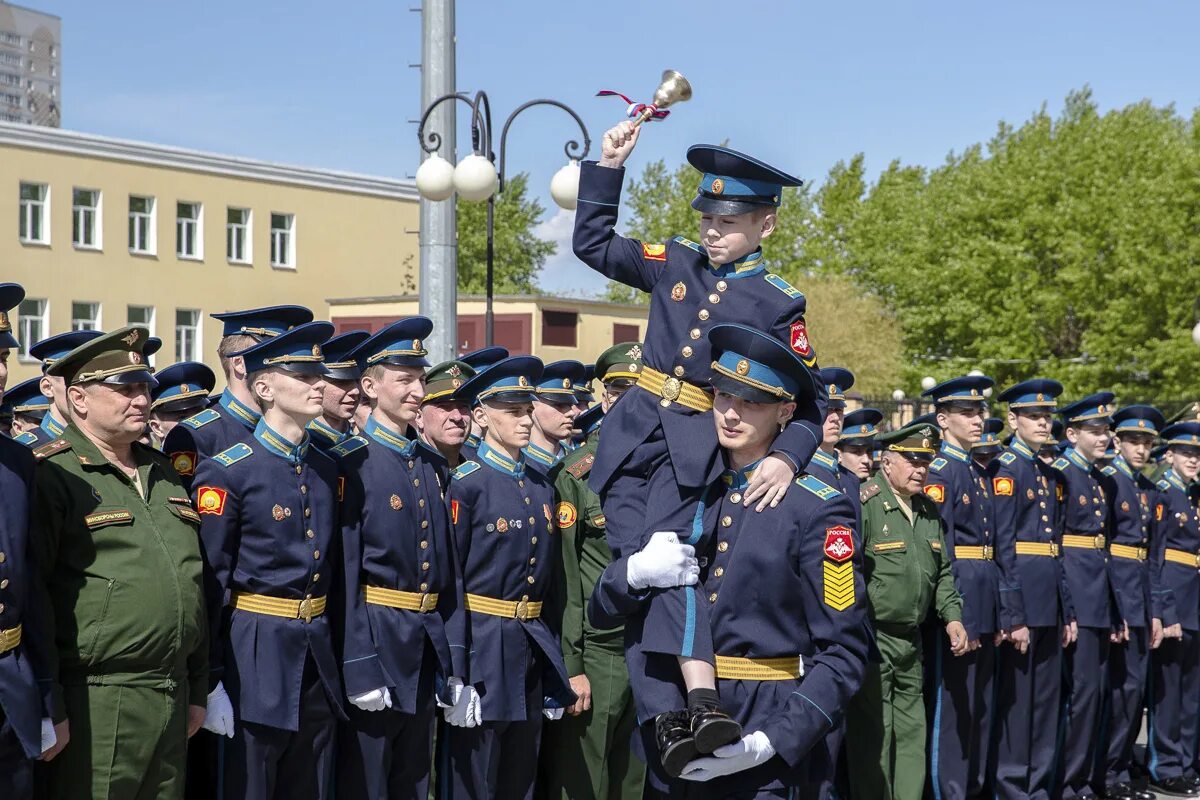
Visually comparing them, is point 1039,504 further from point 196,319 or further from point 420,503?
point 196,319

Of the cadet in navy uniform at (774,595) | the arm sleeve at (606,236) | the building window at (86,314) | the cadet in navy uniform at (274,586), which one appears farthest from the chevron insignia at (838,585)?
the building window at (86,314)

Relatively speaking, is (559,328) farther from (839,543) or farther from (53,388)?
(839,543)

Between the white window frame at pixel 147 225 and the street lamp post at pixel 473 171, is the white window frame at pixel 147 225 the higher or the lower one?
the higher one

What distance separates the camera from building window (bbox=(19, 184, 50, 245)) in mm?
45562

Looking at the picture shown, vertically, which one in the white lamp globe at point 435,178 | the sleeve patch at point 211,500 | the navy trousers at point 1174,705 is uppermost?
the white lamp globe at point 435,178

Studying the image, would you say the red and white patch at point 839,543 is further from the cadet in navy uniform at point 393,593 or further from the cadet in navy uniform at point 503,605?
the cadet in navy uniform at point 503,605

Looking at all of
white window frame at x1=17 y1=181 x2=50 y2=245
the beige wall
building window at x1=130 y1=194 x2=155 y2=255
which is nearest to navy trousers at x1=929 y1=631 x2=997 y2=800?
the beige wall

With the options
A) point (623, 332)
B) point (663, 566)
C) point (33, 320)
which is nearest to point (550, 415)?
point (663, 566)

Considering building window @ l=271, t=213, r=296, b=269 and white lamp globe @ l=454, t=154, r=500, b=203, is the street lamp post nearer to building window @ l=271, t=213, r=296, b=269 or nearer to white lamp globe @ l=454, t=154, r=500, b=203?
white lamp globe @ l=454, t=154, r=500, b=203

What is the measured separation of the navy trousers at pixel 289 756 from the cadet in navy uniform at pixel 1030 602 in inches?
204

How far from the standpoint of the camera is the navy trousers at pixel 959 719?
969 centimetres

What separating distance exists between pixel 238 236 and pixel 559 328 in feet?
44.5

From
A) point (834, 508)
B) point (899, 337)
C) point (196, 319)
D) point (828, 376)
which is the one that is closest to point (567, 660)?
point (828, 376)

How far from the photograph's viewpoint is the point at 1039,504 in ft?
33.9
